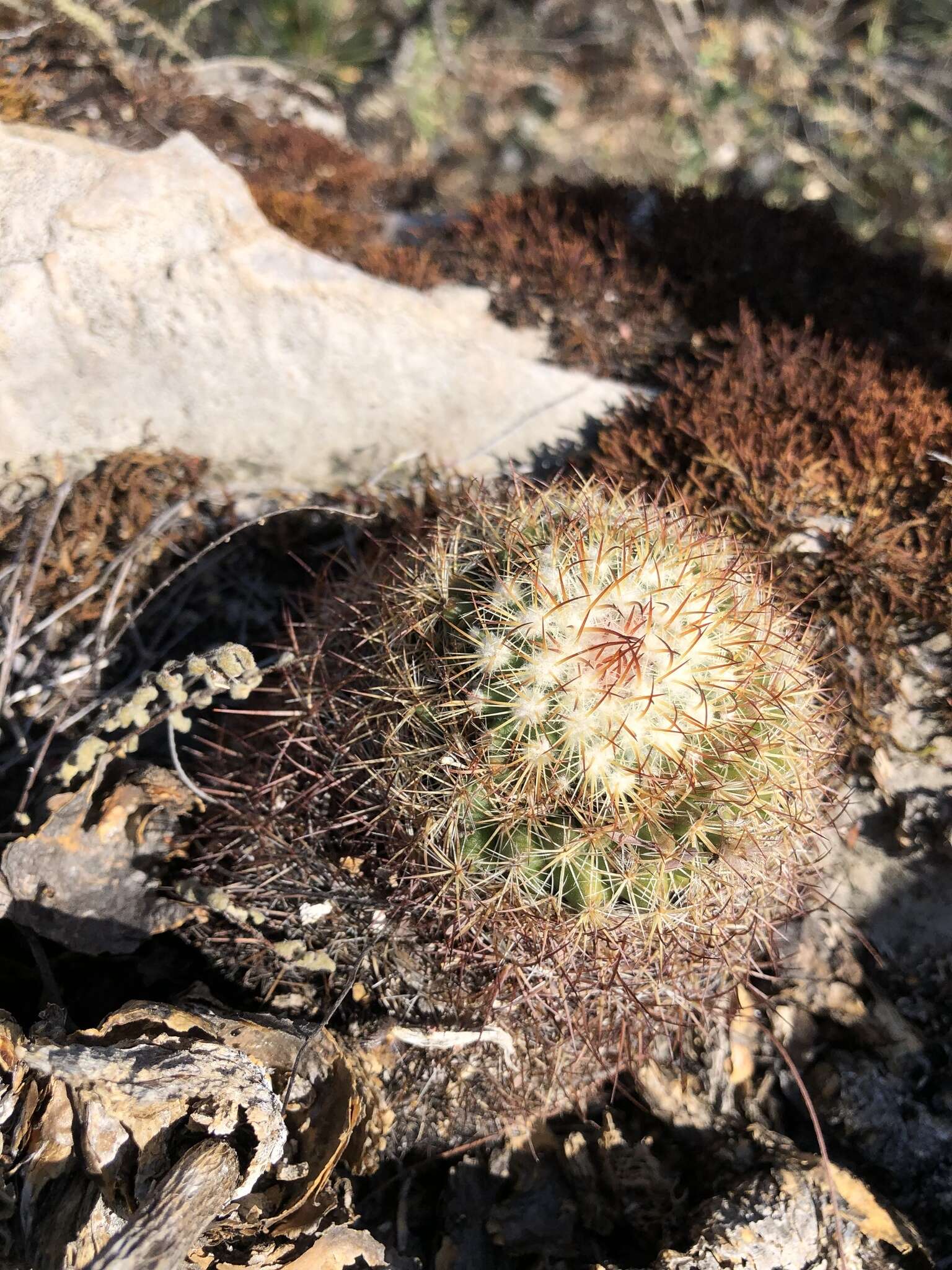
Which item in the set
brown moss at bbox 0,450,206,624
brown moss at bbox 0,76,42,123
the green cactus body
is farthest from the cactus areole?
brown moss at bbox 0,76,42,123

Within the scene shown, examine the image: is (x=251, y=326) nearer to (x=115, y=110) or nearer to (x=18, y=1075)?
(x=115, y=110)

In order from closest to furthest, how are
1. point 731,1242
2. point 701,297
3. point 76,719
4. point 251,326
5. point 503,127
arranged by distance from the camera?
point 731,1242, point 76,719, point 251,326, point 701,297, point 503,127

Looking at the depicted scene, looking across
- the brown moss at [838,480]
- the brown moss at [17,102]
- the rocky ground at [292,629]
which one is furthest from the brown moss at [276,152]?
the brown moss at [838,480]

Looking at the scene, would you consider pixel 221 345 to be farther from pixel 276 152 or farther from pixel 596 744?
pixel 596 744

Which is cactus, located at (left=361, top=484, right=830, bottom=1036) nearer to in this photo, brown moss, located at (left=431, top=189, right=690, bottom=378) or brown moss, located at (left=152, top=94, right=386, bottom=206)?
brown moss, located at (left=431, top=189, right=690, bottom=378)

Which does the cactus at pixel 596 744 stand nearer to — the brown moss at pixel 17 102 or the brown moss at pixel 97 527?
the brown moss at pixel 97 527

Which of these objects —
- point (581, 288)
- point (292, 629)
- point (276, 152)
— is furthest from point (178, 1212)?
point (276, 152)

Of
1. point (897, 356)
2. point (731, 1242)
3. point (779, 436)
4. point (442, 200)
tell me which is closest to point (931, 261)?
point (897, 356)
